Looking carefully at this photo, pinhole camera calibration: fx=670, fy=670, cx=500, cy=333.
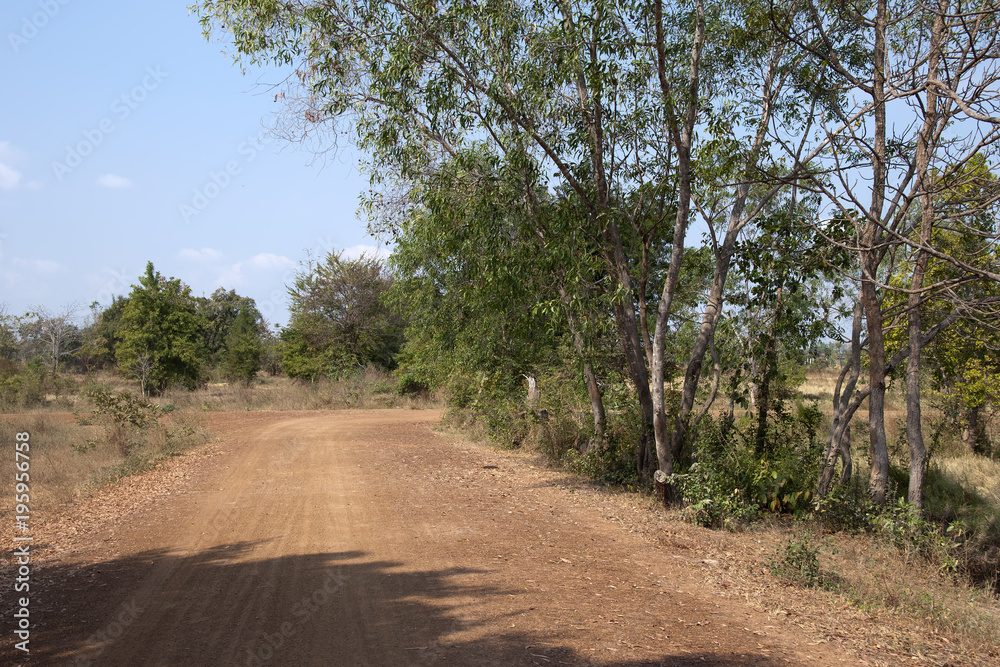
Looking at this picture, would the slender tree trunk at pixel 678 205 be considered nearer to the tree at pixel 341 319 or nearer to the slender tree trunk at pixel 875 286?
the slender tree trunk at pixel 875 286

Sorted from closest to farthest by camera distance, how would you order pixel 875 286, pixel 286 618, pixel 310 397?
pixel 286 618 → pixel 875 286 → pixel 310 397

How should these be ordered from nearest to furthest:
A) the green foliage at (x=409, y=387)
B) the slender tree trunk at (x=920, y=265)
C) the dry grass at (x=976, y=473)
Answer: the slender tree trunk at (x=920, y=265), the dry grass at (x=976, y=473), the green foliage at (x=409, y=387)

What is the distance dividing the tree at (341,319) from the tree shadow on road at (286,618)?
28.5m

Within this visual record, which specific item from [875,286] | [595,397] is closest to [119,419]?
[595,397]

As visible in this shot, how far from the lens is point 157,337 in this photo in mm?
28547

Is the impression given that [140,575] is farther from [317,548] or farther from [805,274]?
[805,274]

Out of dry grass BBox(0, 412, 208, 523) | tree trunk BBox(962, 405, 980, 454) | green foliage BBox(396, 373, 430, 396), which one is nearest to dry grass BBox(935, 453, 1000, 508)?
tree trunk BBox(962, 405, 980, 454)

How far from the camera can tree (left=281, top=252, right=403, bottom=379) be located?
35.0 metres

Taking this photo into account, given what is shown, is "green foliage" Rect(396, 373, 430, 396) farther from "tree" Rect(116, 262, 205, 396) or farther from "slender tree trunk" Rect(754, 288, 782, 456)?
"slender tree trunk" Rect(754, 288, 782, 456)

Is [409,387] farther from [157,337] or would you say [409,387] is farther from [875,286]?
[875,286]

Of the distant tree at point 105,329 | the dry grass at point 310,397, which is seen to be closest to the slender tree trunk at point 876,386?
the dry grass at point 310,397

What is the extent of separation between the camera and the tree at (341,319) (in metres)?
35.0

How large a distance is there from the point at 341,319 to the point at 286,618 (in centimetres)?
3099

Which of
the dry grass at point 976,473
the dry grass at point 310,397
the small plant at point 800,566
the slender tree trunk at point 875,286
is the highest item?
the slender tree trunk at point 875,286
